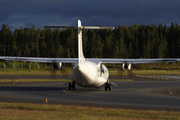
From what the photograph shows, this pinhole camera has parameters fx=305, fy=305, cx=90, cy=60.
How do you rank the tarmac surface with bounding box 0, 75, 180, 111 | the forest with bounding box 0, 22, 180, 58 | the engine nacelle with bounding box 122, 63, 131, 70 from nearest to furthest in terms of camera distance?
the tarmac surface with bounding box 0, 75, 180, 111 < the engine nacelle with bounding box 122, 63, 131, 70 < the forest with bounding box 0, 22, 180, 58

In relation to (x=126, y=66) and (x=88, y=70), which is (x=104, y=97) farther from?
(x=126, y=66)

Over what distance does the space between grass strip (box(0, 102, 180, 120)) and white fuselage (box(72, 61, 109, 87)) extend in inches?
306

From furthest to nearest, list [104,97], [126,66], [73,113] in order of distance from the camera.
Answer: [126,66]
[104,97]
[73,113]

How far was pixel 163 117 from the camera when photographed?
16.0 m

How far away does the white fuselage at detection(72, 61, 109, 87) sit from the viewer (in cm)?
2664

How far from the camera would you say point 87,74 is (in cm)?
2716

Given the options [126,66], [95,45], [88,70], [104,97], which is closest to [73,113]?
[104,97]

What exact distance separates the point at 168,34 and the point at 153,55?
2378 cm

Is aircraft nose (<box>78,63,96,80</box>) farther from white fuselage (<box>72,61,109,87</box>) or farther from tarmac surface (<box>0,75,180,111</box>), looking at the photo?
tarmac surface (<box>0,75,180,111</box>)

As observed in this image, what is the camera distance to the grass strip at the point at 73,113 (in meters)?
15.9

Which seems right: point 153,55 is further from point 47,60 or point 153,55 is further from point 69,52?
point 47,60

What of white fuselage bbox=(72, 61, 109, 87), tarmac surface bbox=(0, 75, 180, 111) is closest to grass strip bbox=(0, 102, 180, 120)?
tarmac surface bbox=(0, 75, 180, 111)

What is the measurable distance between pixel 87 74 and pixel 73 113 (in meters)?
10.3

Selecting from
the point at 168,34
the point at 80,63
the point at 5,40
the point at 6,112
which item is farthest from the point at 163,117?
the point at 168,34
